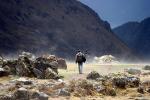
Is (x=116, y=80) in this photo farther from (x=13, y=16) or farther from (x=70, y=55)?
(x=13, y=16)

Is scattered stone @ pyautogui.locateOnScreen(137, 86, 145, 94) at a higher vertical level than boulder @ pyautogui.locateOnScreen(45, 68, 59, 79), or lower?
lower

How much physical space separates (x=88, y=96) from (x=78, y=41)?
172508mm

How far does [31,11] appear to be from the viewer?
196125 mm

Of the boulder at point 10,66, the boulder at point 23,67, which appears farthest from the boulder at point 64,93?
the boulder at point 10,66

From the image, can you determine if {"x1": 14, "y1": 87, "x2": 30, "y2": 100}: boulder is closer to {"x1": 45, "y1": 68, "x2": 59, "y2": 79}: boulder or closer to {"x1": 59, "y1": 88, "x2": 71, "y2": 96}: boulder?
{"x1": 59, "y1": 88, "x2": 71, "y2": 96}: boulder

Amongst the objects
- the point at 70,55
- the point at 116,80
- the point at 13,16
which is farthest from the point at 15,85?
the point at 13,16

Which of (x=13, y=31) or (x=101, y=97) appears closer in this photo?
(x=101, y=97)

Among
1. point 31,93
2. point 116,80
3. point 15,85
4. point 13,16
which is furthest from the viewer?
point 13,16

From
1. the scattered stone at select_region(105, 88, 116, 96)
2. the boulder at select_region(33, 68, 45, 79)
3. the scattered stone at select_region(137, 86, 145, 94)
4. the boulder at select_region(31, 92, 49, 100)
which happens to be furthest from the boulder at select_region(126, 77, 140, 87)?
the boulder at select_region(31, 92, 49, 100)

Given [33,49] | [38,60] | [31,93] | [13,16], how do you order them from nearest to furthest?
1. [31,93]
2. [38,60]
3. [33,49]
4. [13,16]

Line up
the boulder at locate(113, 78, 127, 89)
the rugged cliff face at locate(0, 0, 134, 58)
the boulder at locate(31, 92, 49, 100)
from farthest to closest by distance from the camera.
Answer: the rugged cliff face at locate(0, 0, 134, 58), the boulder at locate(113, 78, 127, 89), the boulder at locate(31, 92, 49, 100)

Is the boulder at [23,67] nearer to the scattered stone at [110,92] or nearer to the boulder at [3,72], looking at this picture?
the boulder at [3,72]

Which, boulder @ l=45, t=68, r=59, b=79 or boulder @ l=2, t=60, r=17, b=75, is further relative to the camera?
boulder @ l=2, t=60, r=17, b=75

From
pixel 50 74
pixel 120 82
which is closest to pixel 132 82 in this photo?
pixel 120 82
